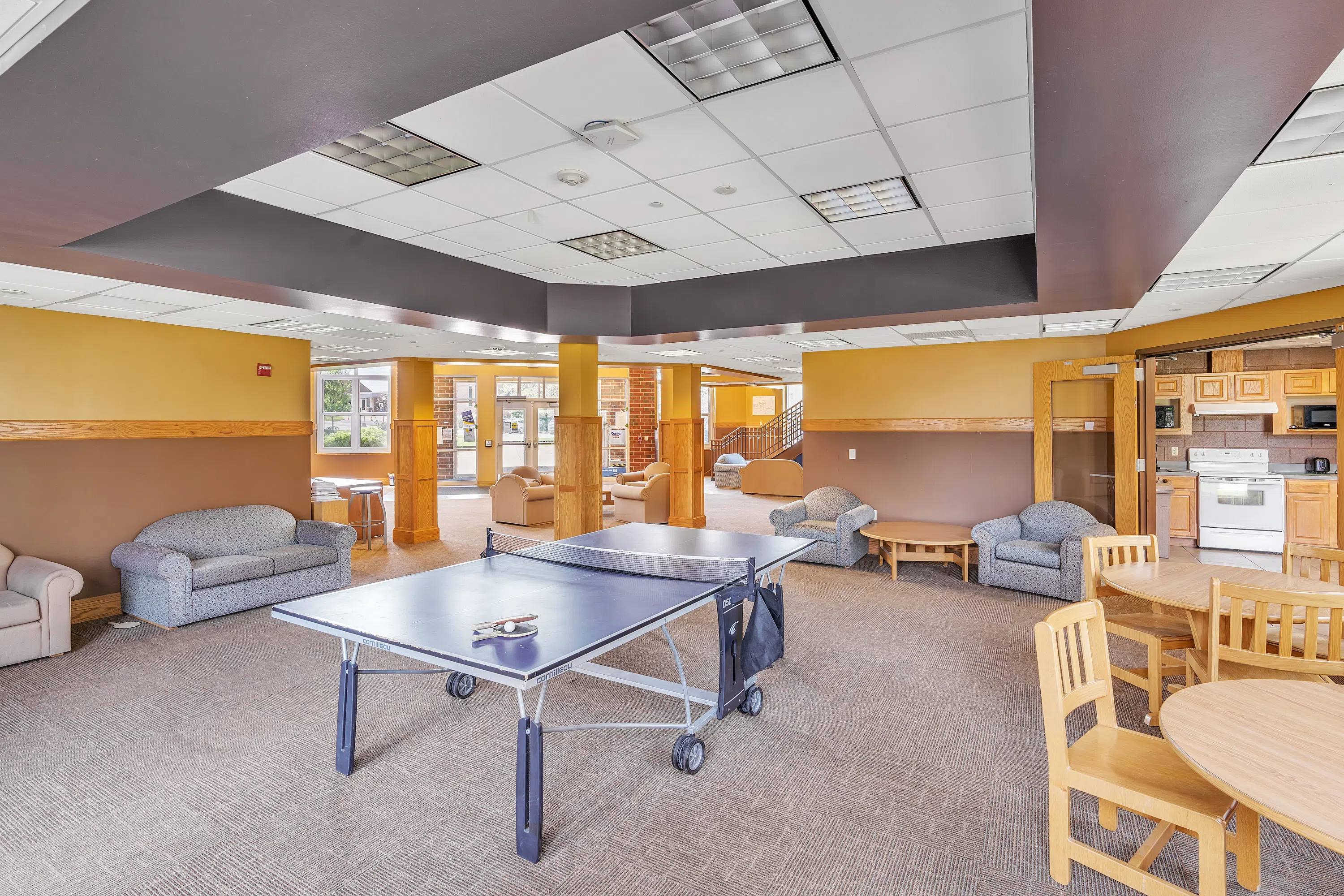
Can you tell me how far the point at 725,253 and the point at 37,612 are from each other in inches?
213

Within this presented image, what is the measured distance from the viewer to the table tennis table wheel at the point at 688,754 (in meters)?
2.94

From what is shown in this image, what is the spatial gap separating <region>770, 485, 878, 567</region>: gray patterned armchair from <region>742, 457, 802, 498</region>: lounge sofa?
5.18 m

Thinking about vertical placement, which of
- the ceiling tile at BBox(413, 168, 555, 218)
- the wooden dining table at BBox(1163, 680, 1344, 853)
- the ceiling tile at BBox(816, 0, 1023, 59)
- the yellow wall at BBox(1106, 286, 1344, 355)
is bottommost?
the wooden dining table at BBox(1163, 680, 1344, 853)

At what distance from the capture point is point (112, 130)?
2.00 metres

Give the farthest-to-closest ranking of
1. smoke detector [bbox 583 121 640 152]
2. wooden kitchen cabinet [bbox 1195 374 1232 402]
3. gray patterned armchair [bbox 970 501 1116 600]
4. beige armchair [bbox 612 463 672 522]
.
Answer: beige armchair [bbox 612 463 672 522] → wooden kitchen cabinet [bbox 1195 374 1232 402] → gray patterned armchair [bbox 970 501 1116 600] → smoke detector [bbox 583 121 640 152]

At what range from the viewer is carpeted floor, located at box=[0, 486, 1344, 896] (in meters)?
2.30

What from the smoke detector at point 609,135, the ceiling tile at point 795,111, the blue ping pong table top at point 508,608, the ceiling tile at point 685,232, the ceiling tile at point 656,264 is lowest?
the blue ping pong table top at point 508,608

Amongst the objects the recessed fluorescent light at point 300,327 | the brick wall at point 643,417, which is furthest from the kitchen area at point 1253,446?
the brick wall at point 643,417

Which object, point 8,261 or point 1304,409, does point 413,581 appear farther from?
point 1304,409

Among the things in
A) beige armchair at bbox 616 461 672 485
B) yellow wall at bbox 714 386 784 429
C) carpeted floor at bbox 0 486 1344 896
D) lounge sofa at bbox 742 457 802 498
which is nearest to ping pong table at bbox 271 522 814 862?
carpeted floor at bbox 0 486 1344 896

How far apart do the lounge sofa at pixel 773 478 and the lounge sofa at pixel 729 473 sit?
92 centimetres

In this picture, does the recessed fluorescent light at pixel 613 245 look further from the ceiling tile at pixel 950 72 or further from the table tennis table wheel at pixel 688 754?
the table tennis table wheel at pixel 688 754

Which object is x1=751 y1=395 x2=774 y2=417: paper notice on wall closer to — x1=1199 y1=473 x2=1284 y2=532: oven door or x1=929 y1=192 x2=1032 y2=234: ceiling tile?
x1=1199 y1=473 x2=1284 y2=532: oven door

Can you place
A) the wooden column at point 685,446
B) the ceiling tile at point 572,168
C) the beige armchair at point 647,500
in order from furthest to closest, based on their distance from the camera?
the beige armchair at point 647,500 < the wooden column at point 685,446 < the ceiling tile at point 572,168
